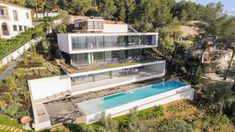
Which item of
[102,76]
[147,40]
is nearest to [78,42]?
[102,76]

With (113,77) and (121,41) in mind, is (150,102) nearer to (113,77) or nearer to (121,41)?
(113,77)

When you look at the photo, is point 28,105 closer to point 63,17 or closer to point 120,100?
point 120,100

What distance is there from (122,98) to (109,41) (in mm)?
9995

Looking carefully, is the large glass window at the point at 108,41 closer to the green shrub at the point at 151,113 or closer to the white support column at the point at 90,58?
the white support column at the point at 90,58

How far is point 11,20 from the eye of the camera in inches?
1222

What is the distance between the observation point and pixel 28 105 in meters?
18.9

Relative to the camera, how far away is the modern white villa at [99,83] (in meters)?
19.8

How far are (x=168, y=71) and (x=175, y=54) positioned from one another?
3910mm

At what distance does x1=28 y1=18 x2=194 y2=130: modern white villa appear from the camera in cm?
1979

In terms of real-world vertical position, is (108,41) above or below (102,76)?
above

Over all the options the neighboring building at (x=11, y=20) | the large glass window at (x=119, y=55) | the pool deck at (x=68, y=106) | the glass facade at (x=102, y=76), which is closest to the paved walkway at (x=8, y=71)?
the pool deck at (x=68, y=106)

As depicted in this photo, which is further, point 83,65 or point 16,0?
point 16,0

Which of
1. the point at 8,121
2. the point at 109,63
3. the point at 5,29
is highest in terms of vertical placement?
the point at 5,29

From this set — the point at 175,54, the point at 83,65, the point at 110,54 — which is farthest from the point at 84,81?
the point at 175,54
